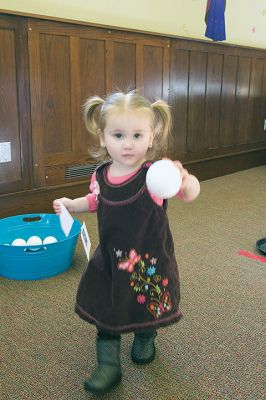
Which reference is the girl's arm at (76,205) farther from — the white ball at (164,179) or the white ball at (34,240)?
the white ball at (34,240)

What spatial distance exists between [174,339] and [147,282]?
377mm

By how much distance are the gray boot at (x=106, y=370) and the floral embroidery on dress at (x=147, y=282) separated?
6.1 inches

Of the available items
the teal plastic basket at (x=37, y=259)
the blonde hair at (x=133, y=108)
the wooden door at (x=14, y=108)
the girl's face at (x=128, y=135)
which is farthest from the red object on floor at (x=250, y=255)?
the wooden door at (x=14, y=108)

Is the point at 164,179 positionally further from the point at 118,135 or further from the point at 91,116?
the point at 91,116

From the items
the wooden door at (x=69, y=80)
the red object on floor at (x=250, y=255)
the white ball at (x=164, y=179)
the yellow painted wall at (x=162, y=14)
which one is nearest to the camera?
the white ball at (x=164, y=179)

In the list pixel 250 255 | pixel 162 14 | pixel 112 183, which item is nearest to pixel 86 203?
pixel 112 183

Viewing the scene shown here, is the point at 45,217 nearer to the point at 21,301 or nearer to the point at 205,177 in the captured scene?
the point at 21,301

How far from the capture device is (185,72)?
334 centimetres

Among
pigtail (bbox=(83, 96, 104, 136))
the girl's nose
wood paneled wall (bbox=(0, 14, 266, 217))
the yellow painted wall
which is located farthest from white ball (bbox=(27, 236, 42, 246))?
the yellow painted wall

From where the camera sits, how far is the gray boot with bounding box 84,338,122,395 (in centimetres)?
110

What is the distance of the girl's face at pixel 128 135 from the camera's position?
103cm

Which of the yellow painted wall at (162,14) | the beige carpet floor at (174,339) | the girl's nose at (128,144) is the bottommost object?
the beige carpet floor at (174,339)

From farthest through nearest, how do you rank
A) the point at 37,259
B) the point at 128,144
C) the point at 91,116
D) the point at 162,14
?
the point at 162,14 < the point at 37,259 < the point at 91,116 < the point at 128,144

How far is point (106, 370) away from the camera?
44.2 inches
